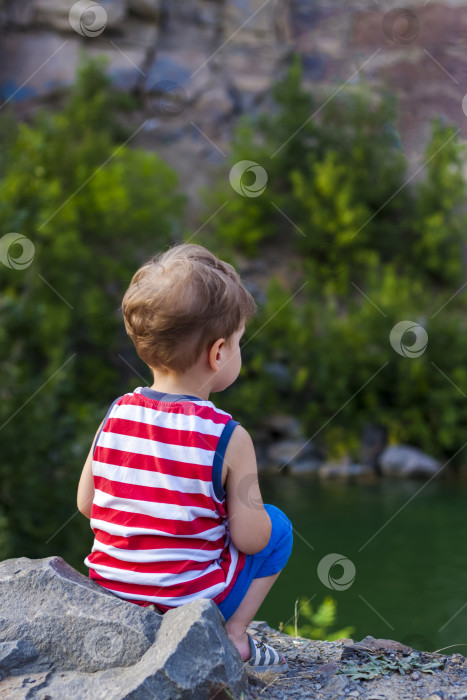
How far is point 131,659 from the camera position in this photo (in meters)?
1.74

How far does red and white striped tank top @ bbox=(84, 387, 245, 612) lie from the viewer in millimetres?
1846

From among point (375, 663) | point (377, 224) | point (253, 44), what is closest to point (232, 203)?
point (377, 224)

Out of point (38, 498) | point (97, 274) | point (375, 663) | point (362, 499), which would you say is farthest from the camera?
point (97, 274)

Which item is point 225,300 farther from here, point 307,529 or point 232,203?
point 232,203

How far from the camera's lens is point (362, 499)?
37.8 ft

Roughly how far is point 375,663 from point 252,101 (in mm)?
18590
